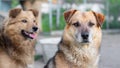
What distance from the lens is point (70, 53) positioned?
932 centimetres

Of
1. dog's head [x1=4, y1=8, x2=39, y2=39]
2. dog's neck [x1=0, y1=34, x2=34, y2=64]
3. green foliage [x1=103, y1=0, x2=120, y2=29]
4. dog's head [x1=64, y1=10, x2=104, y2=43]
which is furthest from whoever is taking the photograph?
green foliage [x1=103, y1=0, x2=120, y2=29]

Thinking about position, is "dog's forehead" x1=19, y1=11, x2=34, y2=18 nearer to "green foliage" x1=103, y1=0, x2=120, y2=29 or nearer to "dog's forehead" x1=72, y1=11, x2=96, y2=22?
"dog's forehead" x1=72, y1=11, x2=96, y2=22

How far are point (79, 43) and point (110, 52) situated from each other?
24.4ft

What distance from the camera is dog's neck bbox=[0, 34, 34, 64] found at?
991 cm

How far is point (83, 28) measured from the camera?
916cm

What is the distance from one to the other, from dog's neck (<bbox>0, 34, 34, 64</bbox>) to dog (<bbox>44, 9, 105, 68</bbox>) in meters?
0.80

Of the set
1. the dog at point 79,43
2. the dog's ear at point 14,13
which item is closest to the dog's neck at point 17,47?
the dog's ear at point 14,13

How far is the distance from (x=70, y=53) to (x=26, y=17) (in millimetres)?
1207

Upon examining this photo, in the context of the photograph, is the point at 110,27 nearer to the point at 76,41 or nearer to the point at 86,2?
the point at 86,2

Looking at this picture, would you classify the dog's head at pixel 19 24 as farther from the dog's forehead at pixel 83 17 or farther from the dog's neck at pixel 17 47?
the dog's forehead at pixel 83 17

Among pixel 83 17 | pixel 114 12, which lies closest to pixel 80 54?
pixel 83 17

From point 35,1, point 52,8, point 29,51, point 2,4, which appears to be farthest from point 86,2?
point 29,51

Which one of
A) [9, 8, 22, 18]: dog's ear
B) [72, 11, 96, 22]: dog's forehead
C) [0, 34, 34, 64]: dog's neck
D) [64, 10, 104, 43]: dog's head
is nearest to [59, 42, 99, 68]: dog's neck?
[64, 10, 104, 43]: dog's head

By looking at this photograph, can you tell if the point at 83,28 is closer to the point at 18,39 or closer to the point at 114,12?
the point at 18,39
